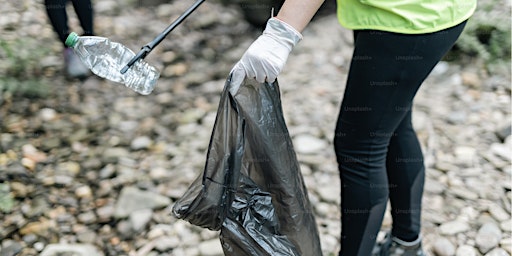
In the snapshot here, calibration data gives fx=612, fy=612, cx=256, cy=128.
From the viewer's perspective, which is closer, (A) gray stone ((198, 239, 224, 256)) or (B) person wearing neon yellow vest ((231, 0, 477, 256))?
(B) person wearing neon yellow vest ((231, 0, 477, 256))

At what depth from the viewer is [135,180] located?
2863 mm

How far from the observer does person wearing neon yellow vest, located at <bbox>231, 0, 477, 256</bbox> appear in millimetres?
1692

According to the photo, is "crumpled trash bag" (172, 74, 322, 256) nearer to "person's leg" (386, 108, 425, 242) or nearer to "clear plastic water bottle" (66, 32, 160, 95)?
"clear plastic water bottle" (66, 32, 160, 95)

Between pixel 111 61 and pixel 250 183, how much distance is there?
575 millimetres

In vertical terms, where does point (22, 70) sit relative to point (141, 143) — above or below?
above

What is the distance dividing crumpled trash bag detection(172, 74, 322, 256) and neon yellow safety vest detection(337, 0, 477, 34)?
0.35m

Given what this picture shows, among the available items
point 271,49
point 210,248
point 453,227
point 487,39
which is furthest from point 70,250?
point 487,39

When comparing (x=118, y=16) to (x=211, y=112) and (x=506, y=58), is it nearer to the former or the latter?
(x=211, y=112)

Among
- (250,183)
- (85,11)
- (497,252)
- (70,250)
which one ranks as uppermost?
(85,11)

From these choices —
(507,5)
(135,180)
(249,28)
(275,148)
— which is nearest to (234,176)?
(275,148)

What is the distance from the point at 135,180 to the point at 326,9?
2073 mm

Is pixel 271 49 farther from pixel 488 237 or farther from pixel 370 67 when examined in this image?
pixel 488 237

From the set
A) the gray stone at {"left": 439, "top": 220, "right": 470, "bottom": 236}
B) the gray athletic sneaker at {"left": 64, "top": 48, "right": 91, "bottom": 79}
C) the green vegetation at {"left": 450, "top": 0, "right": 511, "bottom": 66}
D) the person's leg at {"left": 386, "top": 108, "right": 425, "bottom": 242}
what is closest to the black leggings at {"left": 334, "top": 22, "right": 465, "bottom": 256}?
the person's leg at {"left": 386, "top": 108, "right": 425, "bottom": 242}

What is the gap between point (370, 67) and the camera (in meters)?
1.79
